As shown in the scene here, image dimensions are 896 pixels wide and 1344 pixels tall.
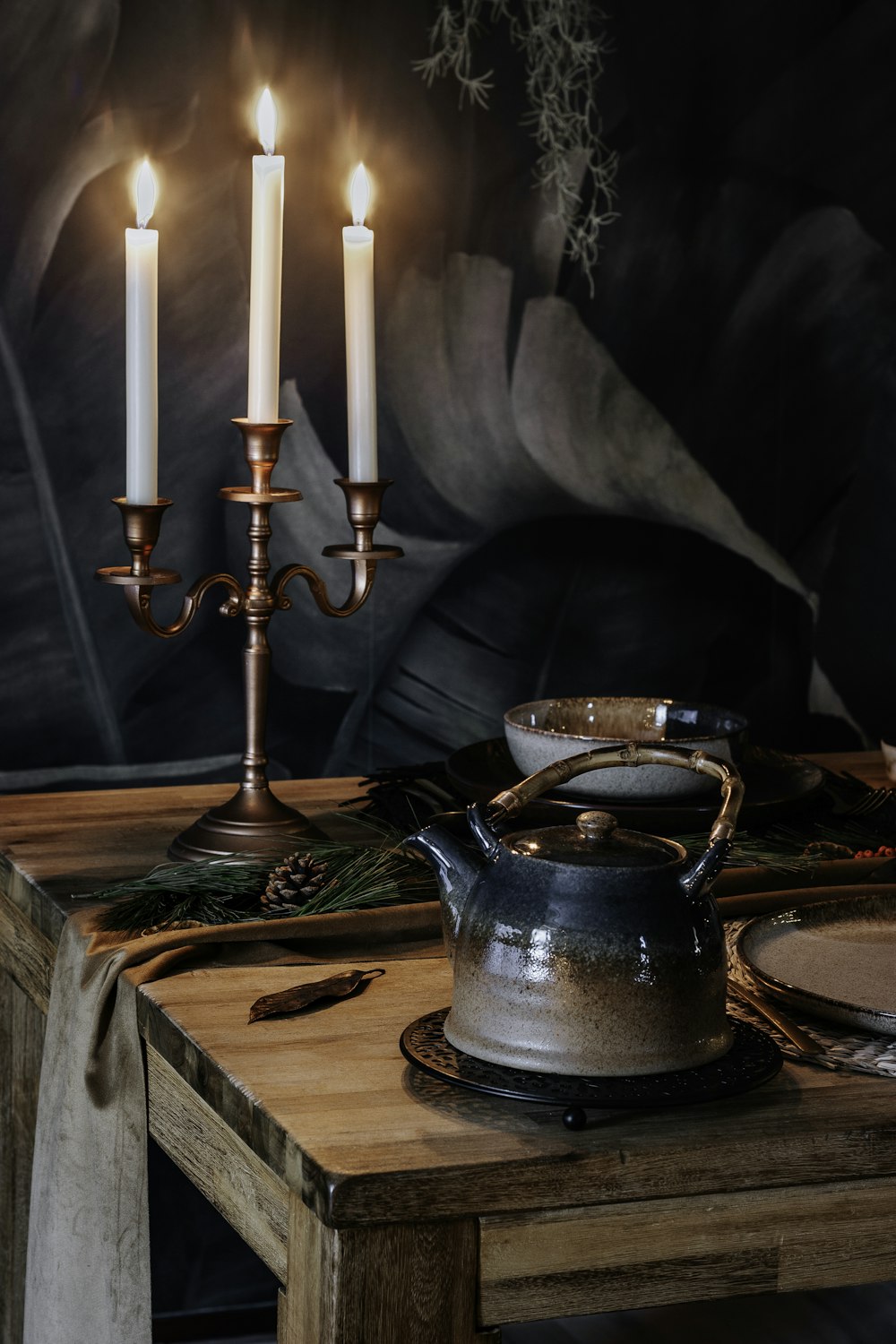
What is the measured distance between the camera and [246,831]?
1.38 m

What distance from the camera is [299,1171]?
0.81 m

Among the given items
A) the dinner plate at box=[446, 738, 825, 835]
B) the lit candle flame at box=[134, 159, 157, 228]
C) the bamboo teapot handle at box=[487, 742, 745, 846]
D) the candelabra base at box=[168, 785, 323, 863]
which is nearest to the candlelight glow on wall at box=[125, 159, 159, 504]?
the lit candle flame at box=[134, 159, 157, 228]

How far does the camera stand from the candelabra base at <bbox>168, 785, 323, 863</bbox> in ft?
4.50

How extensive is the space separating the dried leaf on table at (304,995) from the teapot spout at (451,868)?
13 cm

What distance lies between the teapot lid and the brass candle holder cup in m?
0.51

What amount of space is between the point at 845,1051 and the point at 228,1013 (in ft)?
1.22

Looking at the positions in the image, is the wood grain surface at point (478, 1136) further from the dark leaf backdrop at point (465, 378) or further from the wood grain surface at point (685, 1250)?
the dark leaf backdrop at point (465, 378)

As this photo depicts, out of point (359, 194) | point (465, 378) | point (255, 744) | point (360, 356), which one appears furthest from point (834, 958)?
point (465, 378)

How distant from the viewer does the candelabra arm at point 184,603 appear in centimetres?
133

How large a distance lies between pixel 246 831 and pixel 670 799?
0.36 meters

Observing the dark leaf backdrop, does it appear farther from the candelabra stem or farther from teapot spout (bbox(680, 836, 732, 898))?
teapot spout (bbox(680, 836, 732, 898))

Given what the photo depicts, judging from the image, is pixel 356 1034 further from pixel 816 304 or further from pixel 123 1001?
pixel 816 304

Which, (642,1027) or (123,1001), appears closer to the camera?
(642,1027)

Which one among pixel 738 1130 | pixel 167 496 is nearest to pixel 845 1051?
pixel 738 1130
